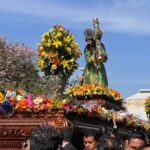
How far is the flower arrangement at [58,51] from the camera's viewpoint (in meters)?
13.9

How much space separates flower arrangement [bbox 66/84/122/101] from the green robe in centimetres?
273

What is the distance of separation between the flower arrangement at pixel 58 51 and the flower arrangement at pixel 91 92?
0.83m

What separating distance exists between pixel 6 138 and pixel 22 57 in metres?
25.6

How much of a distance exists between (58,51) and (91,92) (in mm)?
1585

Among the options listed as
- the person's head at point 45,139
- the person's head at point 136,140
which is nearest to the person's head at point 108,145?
the person's head at point 45,139

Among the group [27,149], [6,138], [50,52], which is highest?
[50,52]

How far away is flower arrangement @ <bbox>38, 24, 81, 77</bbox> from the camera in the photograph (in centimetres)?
1391

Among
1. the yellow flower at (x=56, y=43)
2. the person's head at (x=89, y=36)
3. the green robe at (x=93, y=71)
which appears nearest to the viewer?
the yellow flower at (x=56, y=43)

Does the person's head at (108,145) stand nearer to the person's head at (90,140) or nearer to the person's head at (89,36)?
the person's head at (90,140)

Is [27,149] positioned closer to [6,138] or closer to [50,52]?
[6,138]

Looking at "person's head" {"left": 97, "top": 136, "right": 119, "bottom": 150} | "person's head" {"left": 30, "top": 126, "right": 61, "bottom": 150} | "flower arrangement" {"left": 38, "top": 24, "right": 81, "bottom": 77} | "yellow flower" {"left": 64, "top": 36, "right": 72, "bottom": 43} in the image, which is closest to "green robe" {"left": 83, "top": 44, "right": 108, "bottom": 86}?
"flower arrangement" {"left": 38, "top": 24, "right": 81, "bottom": 77}

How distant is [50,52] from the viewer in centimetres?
1412

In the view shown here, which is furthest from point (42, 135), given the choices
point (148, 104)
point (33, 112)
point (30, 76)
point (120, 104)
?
point (148, 104)

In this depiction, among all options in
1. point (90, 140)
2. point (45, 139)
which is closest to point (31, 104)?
point (90, 140)
